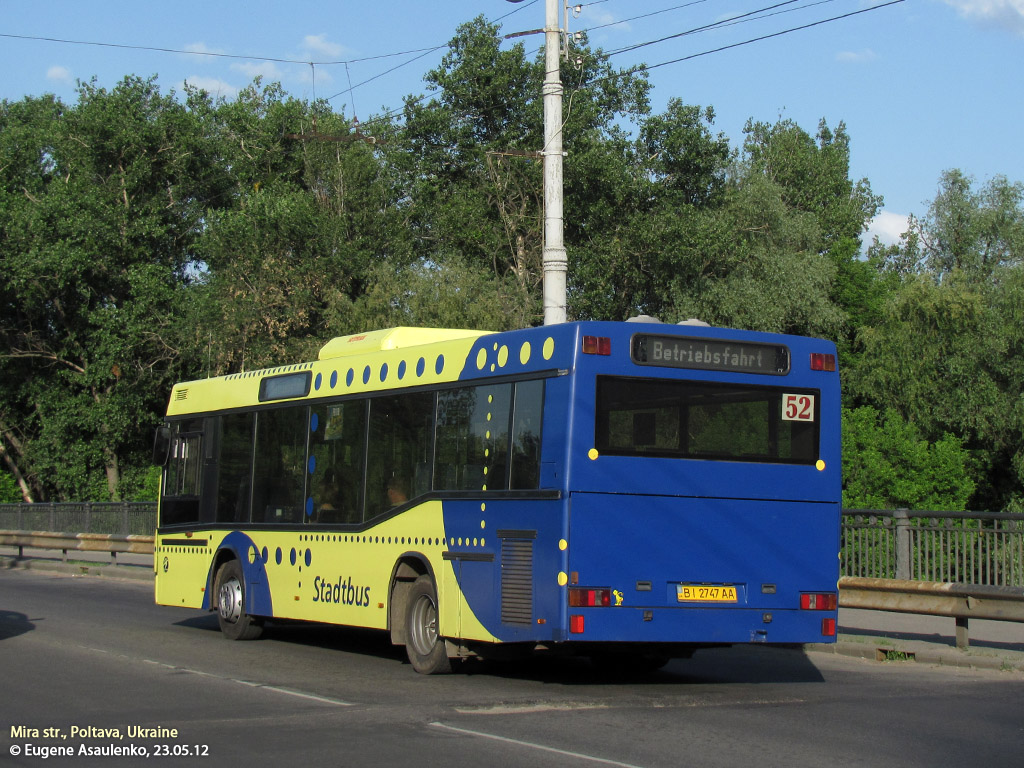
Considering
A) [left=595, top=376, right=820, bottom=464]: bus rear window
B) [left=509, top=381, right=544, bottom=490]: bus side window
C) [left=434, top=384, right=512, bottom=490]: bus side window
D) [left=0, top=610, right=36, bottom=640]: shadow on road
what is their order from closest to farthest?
[left=595, top=376, right=820, bottom=464]: bus rear window → [left=509, top=381, right=544, bottom=490]: bus side window → [left=434, top=384, right=512, bottom=490]: bus side window → [left=0, top=610, right=36, bottom=640]: shadow on road

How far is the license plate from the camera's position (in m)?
10.2

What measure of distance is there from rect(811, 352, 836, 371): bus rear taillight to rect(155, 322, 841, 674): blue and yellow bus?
0.06ft

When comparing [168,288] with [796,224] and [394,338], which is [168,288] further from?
[394,338]

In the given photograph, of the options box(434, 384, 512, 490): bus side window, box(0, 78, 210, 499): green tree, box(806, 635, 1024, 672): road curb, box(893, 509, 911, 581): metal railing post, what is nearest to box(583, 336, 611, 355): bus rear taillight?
box(434, 384, 512, 490): bus side window

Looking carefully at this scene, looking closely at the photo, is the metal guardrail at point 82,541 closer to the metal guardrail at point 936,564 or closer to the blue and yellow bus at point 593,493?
the blue and yellow bus at point 593,493

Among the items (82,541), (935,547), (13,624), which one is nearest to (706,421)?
(935,547)

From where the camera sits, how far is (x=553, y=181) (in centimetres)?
1670

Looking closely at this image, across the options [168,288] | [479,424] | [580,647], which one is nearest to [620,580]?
[580,647]

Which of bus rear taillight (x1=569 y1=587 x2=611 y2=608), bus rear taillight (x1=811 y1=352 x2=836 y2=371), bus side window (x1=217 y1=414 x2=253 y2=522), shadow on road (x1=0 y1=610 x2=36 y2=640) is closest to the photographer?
bus rear taillight (x1=569 y1=587 x2=611 y2=608)

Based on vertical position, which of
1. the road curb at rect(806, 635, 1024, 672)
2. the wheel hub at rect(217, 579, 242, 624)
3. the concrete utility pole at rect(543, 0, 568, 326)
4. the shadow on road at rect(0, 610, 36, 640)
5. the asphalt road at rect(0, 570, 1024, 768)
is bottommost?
the shadow on road at rect(0, 610, 36, 640)

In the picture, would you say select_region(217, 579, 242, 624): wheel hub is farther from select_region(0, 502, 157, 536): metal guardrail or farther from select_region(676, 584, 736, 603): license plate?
select_region(0, 502, 157, 536): metal guardrail

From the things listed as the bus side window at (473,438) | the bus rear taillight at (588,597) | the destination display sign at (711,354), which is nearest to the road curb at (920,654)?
the destination display sign at (711,354)

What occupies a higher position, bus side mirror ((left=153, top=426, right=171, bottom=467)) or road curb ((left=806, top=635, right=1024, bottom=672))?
bus side mirror ((left=153, top=426, right=171, bottom=467))

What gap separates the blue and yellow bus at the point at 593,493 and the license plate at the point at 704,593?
14mm
